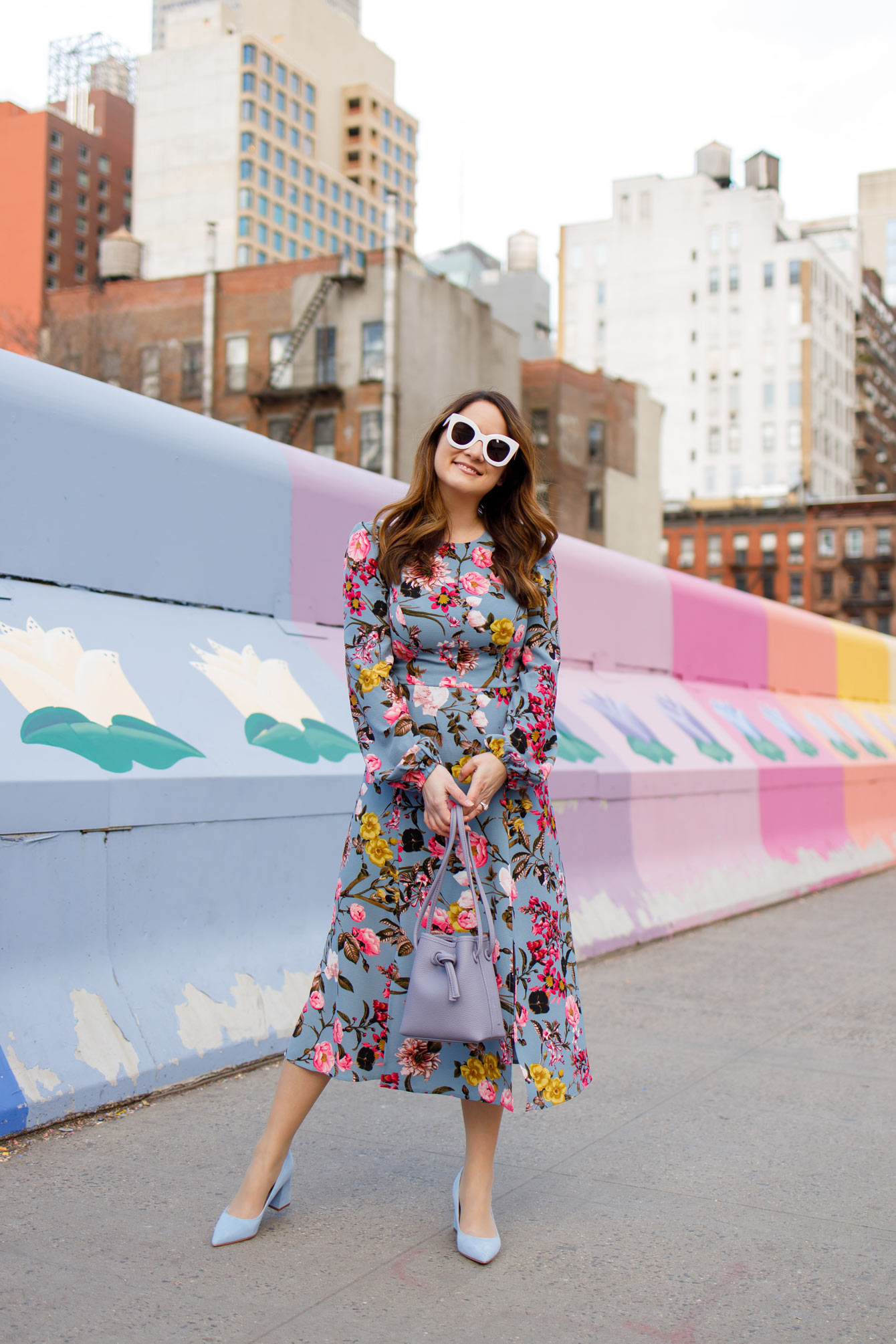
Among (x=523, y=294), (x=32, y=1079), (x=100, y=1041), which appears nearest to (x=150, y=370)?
(x=100, y=1041)

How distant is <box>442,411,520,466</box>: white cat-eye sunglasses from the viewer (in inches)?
114

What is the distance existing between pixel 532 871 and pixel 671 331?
10078 cm

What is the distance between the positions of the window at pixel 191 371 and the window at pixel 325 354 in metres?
5.19

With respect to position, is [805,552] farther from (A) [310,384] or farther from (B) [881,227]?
(B) [881,227]

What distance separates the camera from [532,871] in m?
2.86

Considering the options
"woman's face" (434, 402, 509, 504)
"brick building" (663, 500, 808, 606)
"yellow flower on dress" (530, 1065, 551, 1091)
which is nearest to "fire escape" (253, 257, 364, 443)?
"brick building" (663, 500, 808, 606)

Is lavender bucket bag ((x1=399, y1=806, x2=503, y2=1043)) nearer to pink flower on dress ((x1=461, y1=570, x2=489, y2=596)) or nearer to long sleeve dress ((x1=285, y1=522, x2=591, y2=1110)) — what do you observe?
long sleeve dress ((x1=285, y1=522, x2=591, y2=1110))

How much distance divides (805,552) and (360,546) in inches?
3311

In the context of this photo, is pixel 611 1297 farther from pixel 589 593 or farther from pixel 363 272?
pixel 363 272

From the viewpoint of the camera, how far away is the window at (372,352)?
4912cm

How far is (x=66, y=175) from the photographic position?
11119 cm

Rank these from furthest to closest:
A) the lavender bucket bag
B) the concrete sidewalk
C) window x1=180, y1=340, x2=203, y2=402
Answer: window x1=180, y1=340, x2=203, y2=402 < the lavender bucket bag < the concrete sidewalk

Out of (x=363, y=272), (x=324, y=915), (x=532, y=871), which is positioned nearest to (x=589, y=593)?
(x=324, y=915)

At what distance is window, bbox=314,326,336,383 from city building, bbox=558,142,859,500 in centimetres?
5168
